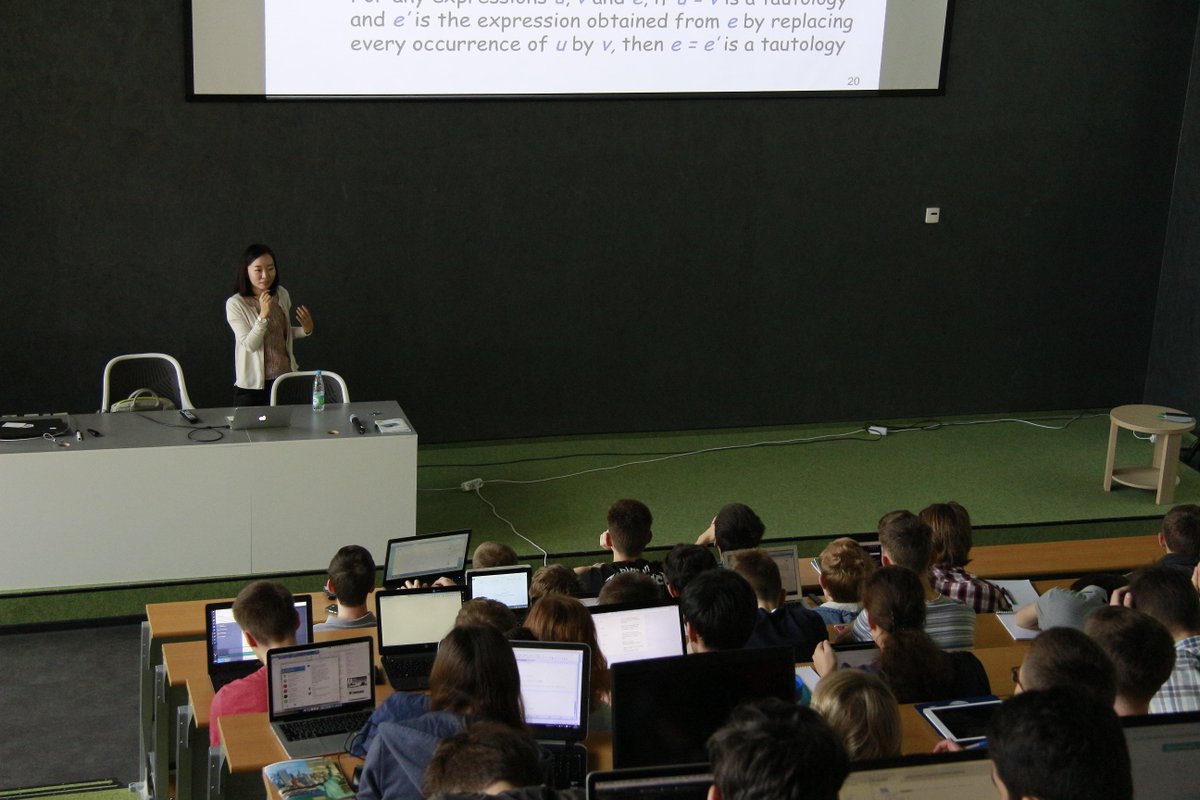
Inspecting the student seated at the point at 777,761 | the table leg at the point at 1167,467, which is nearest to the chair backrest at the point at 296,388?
the table leg at the point at 1167,467

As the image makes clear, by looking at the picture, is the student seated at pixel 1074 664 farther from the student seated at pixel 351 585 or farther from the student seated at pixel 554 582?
the student seated at pixel 351 585

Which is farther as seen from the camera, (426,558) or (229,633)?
(426,558)

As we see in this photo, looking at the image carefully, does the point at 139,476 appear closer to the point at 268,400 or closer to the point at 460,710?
the point at 268,400

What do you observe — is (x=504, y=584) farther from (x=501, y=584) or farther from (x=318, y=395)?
(x=318, y=395)

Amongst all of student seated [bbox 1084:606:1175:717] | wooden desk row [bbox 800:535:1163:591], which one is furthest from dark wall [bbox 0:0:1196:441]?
student seated [bbox 1084:606:1175:717]

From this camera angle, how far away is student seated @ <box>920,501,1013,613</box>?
453cm

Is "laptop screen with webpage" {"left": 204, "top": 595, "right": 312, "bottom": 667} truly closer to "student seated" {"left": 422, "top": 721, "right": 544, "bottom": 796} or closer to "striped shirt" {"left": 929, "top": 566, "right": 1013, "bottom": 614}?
"student seated" {"left": 422, "top": 721, "right": 544, "bottom": 796}

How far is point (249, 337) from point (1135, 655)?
176 inches

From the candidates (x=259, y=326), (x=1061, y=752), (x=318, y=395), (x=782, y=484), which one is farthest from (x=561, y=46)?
(x=1061, y=752)

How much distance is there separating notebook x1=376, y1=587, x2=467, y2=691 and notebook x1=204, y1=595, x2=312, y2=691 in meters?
0.23

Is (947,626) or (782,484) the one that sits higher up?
(947,626)

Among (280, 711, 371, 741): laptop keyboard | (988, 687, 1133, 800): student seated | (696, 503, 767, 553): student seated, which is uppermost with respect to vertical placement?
(988, 687, 1133, 800): student seated

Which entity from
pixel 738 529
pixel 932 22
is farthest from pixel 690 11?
pixel 738 529

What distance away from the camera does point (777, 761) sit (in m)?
1.96
